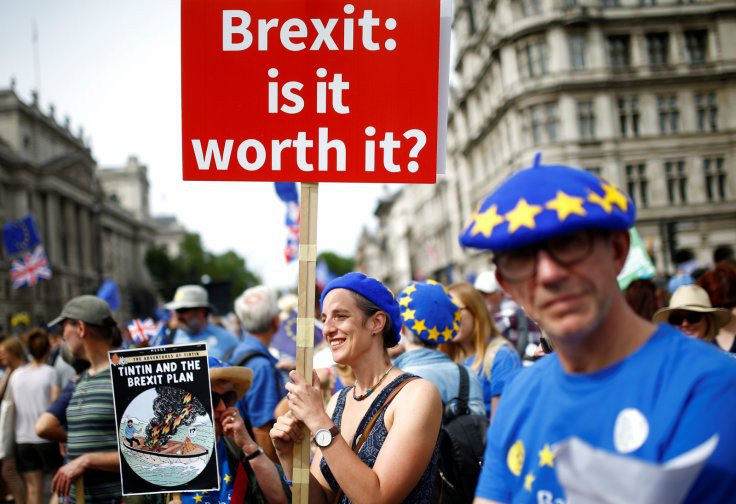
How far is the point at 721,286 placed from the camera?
505 centimetres

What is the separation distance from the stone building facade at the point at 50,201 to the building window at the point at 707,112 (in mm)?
35569

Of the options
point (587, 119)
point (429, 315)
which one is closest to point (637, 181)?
point (587, 119)

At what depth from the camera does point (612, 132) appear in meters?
40.2

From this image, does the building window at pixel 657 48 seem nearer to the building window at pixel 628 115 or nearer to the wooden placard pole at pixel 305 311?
the building window at pixel 628 115

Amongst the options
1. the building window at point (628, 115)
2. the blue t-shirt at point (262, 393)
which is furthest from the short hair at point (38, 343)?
the building window at point (628, 115)

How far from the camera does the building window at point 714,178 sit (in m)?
40.0

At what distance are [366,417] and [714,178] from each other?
136 feet

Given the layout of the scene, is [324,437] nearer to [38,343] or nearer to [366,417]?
[366,417]

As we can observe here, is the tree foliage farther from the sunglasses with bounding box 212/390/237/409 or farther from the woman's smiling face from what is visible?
the woman's smiling face

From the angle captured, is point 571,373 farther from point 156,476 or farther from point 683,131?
point 683,131

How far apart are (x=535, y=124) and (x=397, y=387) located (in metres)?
39.4

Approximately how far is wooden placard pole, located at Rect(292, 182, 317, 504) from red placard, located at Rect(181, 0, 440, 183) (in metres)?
0.17

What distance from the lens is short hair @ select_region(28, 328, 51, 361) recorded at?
7816 mm

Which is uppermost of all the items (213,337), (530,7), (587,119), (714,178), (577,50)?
(530,7)
